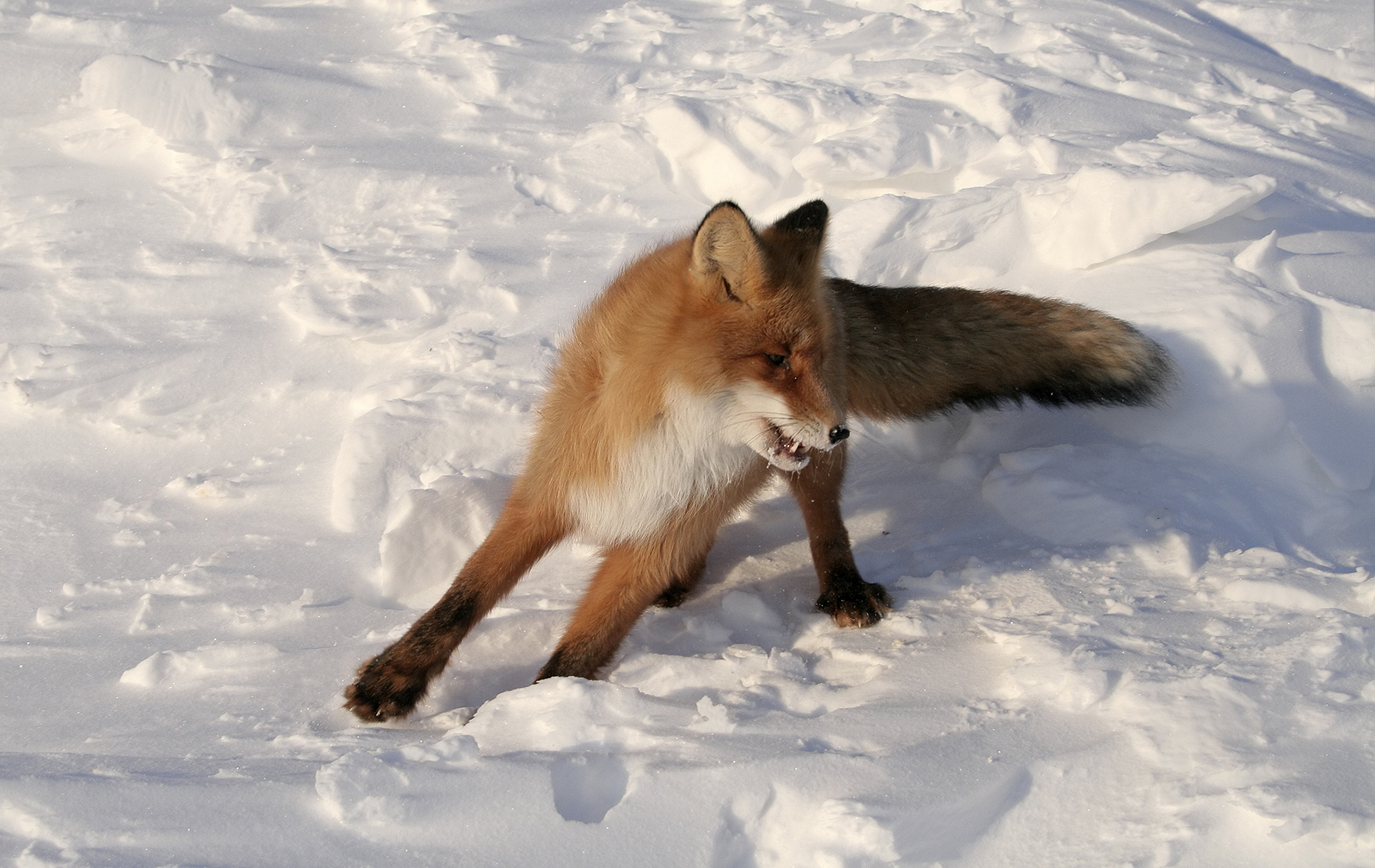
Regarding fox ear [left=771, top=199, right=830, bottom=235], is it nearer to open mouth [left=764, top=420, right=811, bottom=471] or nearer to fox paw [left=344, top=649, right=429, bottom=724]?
open mouth [left=764, top=420, right=811, bottom=471]

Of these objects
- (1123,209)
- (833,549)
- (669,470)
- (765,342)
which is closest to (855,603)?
(833,549)

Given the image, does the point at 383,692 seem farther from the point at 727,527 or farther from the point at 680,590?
the point at 727,527

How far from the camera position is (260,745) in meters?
2.34

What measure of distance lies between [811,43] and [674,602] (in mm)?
4795

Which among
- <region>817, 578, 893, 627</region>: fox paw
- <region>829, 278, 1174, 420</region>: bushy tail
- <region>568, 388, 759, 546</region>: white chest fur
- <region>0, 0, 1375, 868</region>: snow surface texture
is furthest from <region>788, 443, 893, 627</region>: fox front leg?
<region>568, 388, 759, 546</region>: white chest fur

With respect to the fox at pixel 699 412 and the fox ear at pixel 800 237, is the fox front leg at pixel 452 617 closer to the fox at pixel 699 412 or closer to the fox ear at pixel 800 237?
the fox at pixel 699 412

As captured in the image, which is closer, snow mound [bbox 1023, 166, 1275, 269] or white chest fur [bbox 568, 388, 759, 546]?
white chest fur [bbox 568, 388, 759, 546]

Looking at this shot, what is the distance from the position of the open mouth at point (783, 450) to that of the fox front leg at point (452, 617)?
0.74 m

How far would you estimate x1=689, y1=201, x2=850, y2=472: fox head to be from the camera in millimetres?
2502

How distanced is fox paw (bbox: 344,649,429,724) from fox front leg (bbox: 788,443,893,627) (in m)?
1.31

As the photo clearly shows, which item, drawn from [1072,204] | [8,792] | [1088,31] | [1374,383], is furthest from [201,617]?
[1088,31]

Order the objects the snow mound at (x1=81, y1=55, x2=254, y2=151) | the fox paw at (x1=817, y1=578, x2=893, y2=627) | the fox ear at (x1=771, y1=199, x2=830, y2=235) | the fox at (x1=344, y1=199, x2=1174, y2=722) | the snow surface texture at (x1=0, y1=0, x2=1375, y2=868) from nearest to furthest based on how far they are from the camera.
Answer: the snow surface texture at (x1=0, y1=0, x2=1375, y2=868) → the fox at (x1=344, y1=199, x2=1174, y2=722) → the fox ear at (x1=771, y1=199, x2=830, y2=235) → the fox paw at (x1=817, y1=578, x2=893, y2=627) → the snow mound at (x1=81, y1=55, x2=254, y2=151)

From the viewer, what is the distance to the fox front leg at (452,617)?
2.59m

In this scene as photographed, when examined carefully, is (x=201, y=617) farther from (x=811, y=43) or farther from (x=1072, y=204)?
(x=811, y=43)
